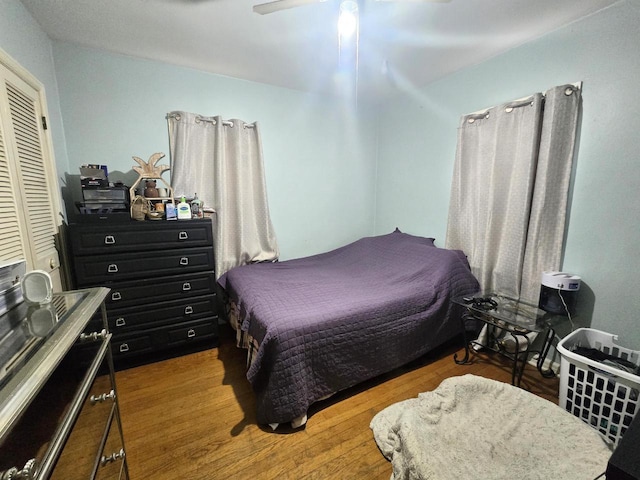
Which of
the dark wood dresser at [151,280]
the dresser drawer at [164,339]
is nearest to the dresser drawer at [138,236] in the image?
the dark wood dresser at [151,280]

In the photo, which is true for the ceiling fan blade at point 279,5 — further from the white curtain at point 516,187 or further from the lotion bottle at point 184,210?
the white curtain at point 516,187

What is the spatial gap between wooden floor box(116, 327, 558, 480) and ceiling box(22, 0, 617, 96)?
2.51m

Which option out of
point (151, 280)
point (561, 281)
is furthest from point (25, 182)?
point (561, 281)

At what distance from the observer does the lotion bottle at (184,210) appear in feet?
7.18

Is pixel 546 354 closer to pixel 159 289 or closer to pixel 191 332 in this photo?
pixel 191 332

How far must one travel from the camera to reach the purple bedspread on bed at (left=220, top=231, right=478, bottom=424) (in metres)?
1.49

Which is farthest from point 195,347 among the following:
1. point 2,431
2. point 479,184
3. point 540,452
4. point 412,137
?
point 412,137

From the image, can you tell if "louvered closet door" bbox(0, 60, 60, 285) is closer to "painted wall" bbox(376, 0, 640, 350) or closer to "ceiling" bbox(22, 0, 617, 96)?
"ceiling" bbox(22, 0, 617, 96)

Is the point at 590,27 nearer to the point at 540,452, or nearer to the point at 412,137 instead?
the point at 412,137

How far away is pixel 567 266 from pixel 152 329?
320cm

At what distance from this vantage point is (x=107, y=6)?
165 centimetres

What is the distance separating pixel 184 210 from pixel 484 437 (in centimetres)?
249

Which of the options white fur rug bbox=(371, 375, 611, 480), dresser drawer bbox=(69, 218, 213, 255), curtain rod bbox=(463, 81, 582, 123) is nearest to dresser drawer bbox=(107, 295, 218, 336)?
dresser drawer bbox=(69, 218, 213, 255)

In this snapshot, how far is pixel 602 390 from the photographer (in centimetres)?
142
